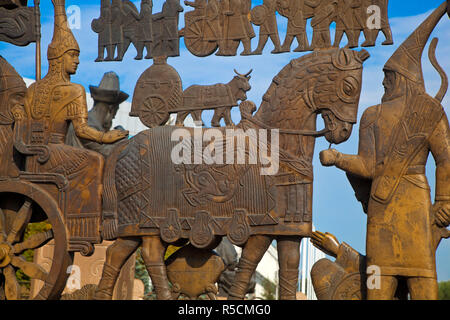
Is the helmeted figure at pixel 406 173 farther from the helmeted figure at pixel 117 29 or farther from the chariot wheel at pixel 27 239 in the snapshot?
the chariot wheel at pixel 27 239

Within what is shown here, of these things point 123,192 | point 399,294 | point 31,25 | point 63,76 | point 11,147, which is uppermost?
point 31,25

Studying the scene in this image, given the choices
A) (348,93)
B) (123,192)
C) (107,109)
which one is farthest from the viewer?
(107,109)

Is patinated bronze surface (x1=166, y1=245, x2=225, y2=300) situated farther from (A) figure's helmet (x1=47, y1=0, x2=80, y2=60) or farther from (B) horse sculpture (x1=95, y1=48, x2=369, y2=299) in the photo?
(A) figure's helmet (x1=47, y1=0, x2=80, y2=60)

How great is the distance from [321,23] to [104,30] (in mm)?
2377

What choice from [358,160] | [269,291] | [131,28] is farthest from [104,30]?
[269,291]

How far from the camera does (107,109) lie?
14.4m

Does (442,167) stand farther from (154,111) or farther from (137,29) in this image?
(137,29)

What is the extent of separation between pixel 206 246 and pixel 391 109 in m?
2.19

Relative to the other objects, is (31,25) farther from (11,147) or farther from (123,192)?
(123,192)

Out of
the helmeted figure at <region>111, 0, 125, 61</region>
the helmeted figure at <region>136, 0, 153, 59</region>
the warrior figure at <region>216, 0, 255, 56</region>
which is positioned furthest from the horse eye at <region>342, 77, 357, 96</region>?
the helmeted figure at <region>111, 0, 125, 61</region>

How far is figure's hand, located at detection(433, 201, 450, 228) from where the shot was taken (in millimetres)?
6438

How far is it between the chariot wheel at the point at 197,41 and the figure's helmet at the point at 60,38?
124 centimetres

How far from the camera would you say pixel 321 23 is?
→ 6.89 m

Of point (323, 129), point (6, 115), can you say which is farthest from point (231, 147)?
point (6, 115)
